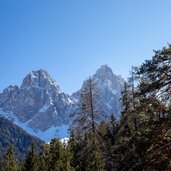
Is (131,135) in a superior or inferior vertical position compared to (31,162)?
superior

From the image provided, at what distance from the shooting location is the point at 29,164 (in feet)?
110

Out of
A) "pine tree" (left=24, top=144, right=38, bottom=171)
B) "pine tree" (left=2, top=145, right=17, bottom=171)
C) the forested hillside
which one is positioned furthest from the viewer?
"pine tree" (left=2, top=145, right=17, bottom=171)

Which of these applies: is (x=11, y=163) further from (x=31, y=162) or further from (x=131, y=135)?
(x=131, y=135)

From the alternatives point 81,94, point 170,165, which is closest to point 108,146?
point 81,94

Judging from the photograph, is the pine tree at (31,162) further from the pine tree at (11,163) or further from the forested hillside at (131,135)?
the pine tree at (11,163)

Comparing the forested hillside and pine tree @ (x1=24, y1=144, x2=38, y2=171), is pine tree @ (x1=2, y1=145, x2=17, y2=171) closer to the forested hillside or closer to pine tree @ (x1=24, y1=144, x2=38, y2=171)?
the forested hillside

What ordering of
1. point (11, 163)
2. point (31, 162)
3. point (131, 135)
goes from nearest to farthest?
point (31, 162) → point (131, 135) → point (11, 163)

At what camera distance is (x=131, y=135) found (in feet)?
119

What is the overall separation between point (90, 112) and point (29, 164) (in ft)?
31.6

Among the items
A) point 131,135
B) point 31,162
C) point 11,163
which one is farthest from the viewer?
point 11,163

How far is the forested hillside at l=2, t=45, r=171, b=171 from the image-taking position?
1438 cm

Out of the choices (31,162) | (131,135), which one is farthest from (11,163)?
(131,135)

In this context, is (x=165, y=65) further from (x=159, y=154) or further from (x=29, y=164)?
(x=29, y=164)

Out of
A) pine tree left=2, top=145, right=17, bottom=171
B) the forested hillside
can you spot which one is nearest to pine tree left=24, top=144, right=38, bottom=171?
the forested hillside
